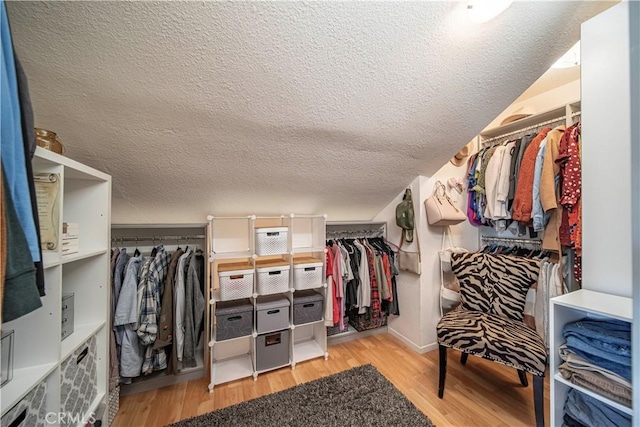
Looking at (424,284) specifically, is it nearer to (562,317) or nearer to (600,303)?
(562,317)

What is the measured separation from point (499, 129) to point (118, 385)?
3.82m

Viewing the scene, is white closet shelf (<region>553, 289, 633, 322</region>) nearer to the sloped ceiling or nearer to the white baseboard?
the sloped ceiling

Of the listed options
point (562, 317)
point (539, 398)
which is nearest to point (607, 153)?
point (562, 317)

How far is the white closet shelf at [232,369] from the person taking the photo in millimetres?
1806

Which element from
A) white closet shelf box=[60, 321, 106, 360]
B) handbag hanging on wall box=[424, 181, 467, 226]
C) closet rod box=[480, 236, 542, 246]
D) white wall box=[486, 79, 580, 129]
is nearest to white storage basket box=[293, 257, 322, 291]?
handbag hanging on wall box=[424, 181, 467, 226]

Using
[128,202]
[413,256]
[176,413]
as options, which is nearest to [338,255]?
[413,256]

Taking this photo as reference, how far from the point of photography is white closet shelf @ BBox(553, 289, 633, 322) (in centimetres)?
85

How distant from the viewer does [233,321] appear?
5.86ft

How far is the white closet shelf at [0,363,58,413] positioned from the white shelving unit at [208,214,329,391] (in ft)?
3.09

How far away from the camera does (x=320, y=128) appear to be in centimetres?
150

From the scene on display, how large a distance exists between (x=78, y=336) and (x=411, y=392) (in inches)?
79.5

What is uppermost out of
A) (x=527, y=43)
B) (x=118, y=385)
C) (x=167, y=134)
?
(x=527, y=43)

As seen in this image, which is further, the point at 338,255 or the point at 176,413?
the point at 338,255

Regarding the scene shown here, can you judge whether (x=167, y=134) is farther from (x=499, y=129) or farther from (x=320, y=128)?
(x=499, y=129)
